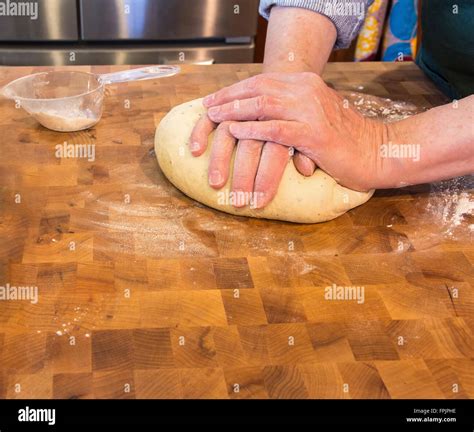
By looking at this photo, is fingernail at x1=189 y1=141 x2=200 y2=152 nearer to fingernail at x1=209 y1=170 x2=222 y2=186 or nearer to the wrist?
fingernail at x1=209 y1=170 x2=222 y2=186

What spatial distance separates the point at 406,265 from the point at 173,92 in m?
0.75

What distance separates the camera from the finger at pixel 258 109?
1220 mm

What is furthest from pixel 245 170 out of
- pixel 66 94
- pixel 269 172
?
pixel 66 94

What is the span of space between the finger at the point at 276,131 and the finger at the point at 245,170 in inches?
0.7

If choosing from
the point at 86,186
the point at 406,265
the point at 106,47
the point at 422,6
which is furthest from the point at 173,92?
the point at 106,47

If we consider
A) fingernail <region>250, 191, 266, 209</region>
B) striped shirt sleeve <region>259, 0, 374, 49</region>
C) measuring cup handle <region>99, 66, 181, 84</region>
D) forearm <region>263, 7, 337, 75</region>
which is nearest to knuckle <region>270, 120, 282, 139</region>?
fingernail <region>250, 191, 266, 209</region>

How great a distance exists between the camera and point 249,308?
1.04 m

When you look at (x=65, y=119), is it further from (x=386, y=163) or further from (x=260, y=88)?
(x=386, y=163)

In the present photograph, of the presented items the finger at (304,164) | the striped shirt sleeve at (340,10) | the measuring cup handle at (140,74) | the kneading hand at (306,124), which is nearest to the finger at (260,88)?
the kneading hand at (306,124)

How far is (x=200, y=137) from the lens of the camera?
1.27 m

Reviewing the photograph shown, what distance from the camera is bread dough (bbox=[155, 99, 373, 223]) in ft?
4.04

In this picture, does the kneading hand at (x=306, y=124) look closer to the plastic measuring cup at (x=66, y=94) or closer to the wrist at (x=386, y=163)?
the wrist at (x=386, y=163)

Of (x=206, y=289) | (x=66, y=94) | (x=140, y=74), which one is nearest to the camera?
(x=206, y=289)

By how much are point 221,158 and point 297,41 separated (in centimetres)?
41
